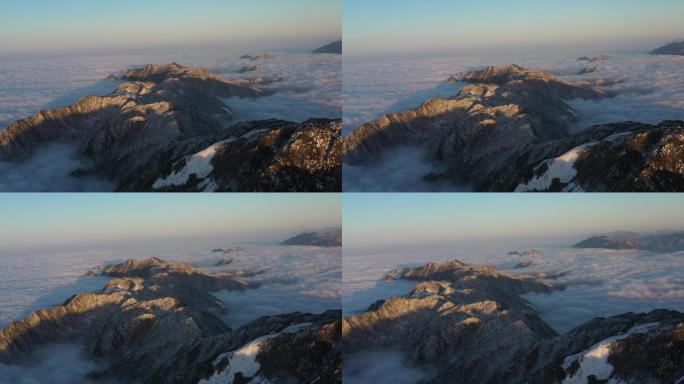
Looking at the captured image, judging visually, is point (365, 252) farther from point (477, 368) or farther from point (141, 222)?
point (141, 222)

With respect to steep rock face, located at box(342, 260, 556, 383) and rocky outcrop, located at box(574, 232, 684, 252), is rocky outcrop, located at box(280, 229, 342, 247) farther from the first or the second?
rocky outcrop, located at box(574, 232, 684, 252)

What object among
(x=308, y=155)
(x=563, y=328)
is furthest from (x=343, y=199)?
(x=563, y=328)

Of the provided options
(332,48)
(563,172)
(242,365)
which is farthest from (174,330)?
(563,172)

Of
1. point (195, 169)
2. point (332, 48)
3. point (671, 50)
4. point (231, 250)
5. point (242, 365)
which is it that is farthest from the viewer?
point (332, 48)

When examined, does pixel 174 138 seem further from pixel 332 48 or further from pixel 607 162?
pixel 607 162

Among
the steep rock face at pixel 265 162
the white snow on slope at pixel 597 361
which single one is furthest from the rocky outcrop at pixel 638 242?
the steep rock face at pixel 265 162

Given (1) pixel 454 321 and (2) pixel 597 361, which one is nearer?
(2) pixel 597 361
